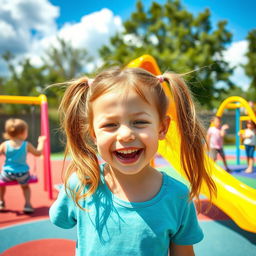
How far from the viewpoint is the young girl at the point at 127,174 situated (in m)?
1.02

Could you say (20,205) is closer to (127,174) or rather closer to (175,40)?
(127,174)

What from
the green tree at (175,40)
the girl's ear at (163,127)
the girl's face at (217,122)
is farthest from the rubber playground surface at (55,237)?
the green tree at (175,40)

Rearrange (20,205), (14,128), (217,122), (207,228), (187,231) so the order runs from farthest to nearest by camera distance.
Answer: (217,122) → (20,205) → (14,128) → (207,228) → (187,231)

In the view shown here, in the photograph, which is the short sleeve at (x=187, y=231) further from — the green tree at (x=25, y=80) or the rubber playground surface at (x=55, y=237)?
the green tree at (x=25, y=80)

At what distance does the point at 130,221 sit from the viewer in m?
1.04

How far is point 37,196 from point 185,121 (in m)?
3.60

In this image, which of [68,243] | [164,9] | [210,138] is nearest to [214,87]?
[164,9]

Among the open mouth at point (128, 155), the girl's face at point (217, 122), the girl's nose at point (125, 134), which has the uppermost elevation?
the girl's face at point (217, 122)

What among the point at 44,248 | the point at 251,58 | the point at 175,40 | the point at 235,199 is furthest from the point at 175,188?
the point at 251,58

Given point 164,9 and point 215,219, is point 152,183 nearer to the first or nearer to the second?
point 215,219

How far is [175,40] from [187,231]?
20.4 m

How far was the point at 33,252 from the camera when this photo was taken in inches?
91.3

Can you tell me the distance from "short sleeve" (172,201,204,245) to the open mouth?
1.01 feet

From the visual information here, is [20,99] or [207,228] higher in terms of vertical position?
[20,99]
